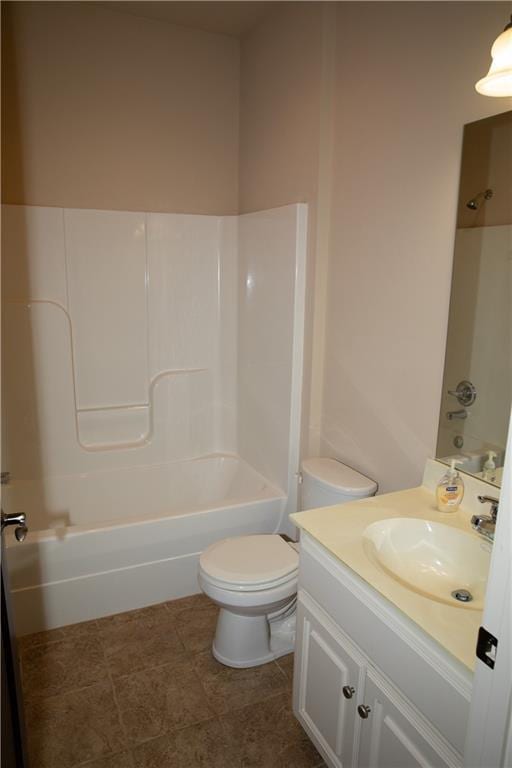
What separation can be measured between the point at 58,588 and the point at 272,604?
1.03 meters

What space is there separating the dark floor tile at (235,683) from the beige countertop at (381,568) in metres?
0.88

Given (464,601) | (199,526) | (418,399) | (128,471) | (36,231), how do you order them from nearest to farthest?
(464,601) < (418,399) < (199,526) < (36,231) < (128,471)

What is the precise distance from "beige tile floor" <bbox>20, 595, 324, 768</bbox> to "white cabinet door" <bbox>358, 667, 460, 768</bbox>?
0.54 metres

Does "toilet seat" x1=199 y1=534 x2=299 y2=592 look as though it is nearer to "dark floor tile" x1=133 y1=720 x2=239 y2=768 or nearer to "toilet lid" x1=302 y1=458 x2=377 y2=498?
"toilet lid" x1=302 y1=458 x2=377 y2=498

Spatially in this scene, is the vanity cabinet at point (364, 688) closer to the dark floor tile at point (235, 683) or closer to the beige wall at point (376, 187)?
the dark floor tile at point (235, 683)

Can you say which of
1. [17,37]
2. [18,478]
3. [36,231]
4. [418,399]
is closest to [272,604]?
[418,399]

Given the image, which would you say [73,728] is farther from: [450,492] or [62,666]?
[450,492]

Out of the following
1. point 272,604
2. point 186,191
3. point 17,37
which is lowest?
point 272,604

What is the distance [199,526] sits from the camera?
2557 mm

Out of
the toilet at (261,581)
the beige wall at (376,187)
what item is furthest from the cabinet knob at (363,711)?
the beige wall at (376,187)

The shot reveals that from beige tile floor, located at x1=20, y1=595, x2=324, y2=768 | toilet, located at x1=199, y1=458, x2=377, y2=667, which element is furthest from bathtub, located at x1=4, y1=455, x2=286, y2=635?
toilet, located at x1=199, y1=458, x2=377, y2=667

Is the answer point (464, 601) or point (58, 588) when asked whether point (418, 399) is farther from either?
point (58, 588)

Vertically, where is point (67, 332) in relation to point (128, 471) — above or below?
above

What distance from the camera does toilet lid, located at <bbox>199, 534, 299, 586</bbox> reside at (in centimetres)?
195
